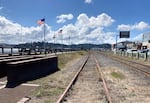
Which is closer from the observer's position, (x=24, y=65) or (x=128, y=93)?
(x=128, y=93)

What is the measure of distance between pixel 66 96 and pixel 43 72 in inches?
324

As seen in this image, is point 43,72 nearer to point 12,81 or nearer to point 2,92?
point 12,81

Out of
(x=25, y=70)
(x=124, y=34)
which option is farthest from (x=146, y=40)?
(x=25, y=70)

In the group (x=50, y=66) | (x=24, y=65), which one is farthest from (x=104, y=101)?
(x=50, y=66)

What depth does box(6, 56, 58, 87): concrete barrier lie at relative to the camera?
12.5 meters

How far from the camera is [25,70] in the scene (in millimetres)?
14188

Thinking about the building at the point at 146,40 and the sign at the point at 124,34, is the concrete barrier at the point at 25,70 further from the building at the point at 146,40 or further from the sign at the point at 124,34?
the building at the point at 146,40

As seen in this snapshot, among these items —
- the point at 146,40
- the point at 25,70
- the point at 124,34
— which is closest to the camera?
the point at 25,70

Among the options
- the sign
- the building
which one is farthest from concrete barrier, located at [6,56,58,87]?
the building

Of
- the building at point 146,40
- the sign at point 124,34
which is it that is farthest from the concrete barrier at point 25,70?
the building at point 146,40

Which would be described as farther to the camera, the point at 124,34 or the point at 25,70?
the point at 124,34

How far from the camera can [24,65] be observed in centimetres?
1405

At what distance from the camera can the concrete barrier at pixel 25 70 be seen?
12461 millimetres

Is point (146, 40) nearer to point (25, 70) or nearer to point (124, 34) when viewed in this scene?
point (124, 34)
